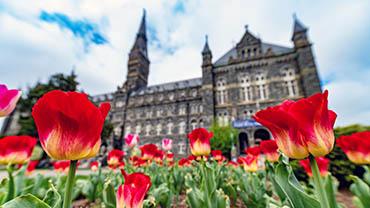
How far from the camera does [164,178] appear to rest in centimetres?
252

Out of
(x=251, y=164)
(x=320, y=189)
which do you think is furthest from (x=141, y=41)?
(x=320, y=189)

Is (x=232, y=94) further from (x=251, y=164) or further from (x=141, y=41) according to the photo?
(x=141, y=41)

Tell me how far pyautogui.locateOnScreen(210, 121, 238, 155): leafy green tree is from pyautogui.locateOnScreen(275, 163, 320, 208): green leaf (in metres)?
17.0

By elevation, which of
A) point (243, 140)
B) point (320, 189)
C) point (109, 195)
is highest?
point (243, 140)

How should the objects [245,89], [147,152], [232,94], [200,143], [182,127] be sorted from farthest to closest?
1. [182,127]
2. [232,94]
3. [245,89]
4. [147,152]
5. [200,143]

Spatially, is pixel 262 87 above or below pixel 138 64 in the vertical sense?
below

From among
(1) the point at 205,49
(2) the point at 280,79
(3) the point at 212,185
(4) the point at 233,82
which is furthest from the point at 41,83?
(2) the point at 280,79

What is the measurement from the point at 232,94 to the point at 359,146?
1943cm

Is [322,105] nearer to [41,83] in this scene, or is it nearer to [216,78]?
[216,78]

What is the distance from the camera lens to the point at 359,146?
4.24 ft

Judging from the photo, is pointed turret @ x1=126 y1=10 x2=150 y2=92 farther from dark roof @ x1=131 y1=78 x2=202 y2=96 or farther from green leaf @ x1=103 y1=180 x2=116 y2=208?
green leaf @ x1=103 y1=180 x2=116 y2=208

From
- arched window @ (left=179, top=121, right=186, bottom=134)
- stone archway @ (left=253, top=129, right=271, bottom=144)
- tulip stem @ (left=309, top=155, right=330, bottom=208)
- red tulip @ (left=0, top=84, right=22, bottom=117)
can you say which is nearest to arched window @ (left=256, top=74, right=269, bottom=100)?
stone archway @ (left=253, top=129, right=271, bottom=144)

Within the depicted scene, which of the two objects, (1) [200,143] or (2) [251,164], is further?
(2) [251,164]

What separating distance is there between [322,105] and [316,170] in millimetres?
235
